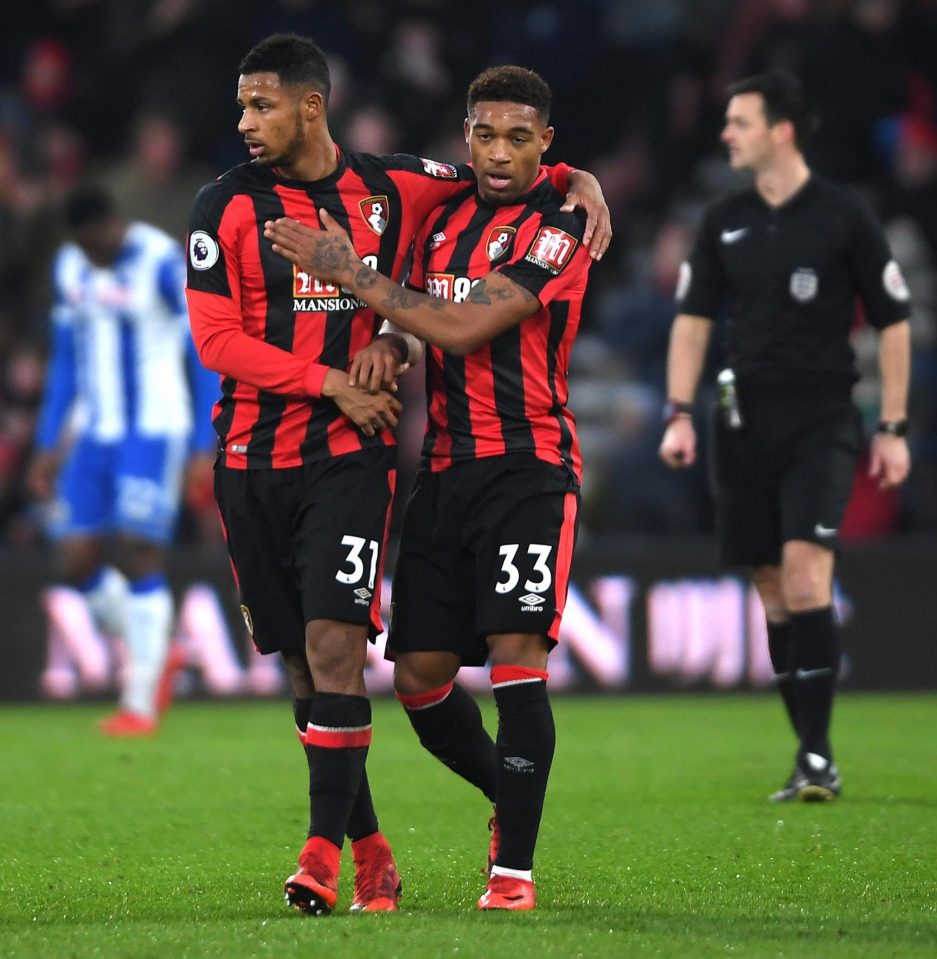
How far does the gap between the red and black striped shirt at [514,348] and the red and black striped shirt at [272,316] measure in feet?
0.57

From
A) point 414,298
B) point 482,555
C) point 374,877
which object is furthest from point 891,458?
point 374,877

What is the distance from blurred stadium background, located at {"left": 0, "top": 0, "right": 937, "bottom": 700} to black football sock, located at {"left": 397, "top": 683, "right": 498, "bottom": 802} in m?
5.25

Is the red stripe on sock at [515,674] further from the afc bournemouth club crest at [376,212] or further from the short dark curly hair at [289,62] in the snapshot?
the short dark curly hair at [289,62]

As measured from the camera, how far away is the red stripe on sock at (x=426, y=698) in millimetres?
4840

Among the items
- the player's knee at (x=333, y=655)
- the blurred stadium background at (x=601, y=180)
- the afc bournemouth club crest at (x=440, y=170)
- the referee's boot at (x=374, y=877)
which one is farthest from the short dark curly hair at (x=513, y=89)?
the blurred stadium background at (x=601, y=180)

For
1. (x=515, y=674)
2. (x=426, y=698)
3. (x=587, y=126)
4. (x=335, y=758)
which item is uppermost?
(x=587, y=126)

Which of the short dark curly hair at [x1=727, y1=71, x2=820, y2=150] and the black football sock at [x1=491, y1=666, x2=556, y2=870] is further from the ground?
the short dark curly hair at [x1=727, y1=71, x2=820, y2=150]

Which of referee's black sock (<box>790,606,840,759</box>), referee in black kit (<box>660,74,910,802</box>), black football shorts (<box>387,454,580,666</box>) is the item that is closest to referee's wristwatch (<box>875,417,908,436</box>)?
referee in black kit (<box>660,74,910,802</box>)

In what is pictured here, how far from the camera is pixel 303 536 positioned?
15.2ft

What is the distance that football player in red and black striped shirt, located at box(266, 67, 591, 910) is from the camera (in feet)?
15.0

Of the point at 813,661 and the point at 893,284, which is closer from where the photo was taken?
the point at 813,661

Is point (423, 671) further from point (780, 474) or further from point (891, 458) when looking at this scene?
point (891, 458)

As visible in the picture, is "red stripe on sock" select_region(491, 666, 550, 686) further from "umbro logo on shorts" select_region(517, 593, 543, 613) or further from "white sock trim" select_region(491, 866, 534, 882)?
"white sock trim" select_region(491, 866, 534, 882)

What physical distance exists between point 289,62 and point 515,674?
1.58 metres
